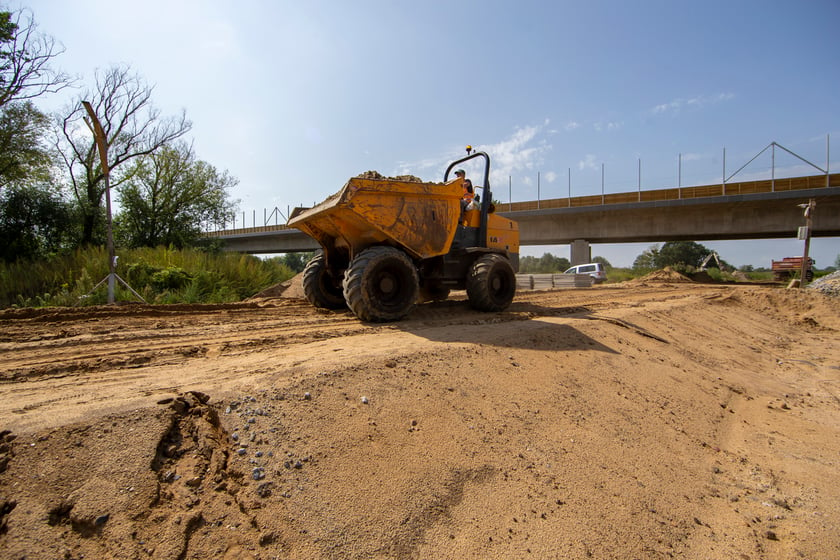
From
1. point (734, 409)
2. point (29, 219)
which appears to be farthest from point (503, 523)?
point (29, 219)

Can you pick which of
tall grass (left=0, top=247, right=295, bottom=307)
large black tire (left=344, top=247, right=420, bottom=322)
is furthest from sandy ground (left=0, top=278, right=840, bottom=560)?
tall grass (left=0, top=247, right=295, bottom=307)

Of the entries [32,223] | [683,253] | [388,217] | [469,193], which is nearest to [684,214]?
[469,193]

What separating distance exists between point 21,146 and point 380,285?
53.8 feet

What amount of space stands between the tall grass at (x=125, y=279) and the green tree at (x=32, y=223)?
1.20m

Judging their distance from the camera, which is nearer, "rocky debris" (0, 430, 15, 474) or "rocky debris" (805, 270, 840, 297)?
"rocky debris" (0, 430, 15, 474)

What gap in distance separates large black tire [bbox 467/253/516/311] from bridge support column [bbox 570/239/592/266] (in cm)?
2125

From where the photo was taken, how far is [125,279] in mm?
10133

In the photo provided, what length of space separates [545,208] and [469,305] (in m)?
21.8

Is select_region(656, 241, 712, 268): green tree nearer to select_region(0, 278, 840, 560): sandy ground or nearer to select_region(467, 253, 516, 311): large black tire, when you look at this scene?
select_region(467, 253, 516, 311): large black tire

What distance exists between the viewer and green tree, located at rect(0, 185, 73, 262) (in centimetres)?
1252

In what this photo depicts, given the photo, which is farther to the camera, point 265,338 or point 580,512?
point 265,338

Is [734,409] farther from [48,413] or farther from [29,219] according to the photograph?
[29,219]

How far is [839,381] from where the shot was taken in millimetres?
6918

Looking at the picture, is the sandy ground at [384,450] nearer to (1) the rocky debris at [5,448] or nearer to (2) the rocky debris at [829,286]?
(1) the rocky debris at [5,448]
